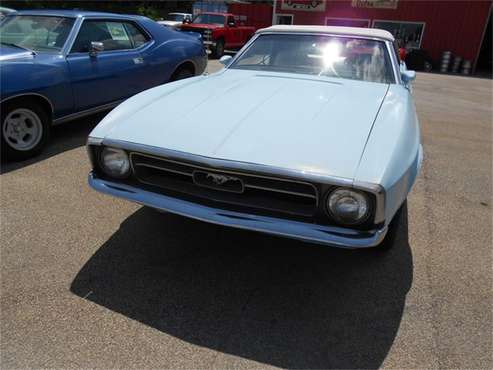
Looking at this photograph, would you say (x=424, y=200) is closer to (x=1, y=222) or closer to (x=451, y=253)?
(x=451, y=253)

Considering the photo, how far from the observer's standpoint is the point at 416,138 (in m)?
2.41

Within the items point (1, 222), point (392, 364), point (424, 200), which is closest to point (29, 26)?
point (1, 222)

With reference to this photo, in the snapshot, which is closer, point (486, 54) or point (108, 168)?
point (108, 168)

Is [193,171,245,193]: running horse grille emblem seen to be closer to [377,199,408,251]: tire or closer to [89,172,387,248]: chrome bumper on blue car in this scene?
[89,172,387,248]: chrome bumper on blue car

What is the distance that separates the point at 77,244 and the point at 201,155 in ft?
4.11

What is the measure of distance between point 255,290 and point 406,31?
18.4 metres

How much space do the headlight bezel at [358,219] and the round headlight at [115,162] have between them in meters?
1.16

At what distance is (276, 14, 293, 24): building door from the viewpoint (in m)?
19.4

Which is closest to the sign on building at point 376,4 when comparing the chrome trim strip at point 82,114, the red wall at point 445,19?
the red wall at point 445,19

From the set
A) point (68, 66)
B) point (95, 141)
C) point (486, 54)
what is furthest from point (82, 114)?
point (486, 54)

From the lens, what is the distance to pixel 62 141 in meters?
4.57

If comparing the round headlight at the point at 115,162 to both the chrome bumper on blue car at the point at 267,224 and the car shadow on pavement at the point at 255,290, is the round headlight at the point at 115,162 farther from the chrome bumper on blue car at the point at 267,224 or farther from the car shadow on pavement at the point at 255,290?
the car shadow on pavement at the point at 255,290

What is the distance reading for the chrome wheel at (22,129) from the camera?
3773mm

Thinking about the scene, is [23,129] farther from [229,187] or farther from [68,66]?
[229,187]
